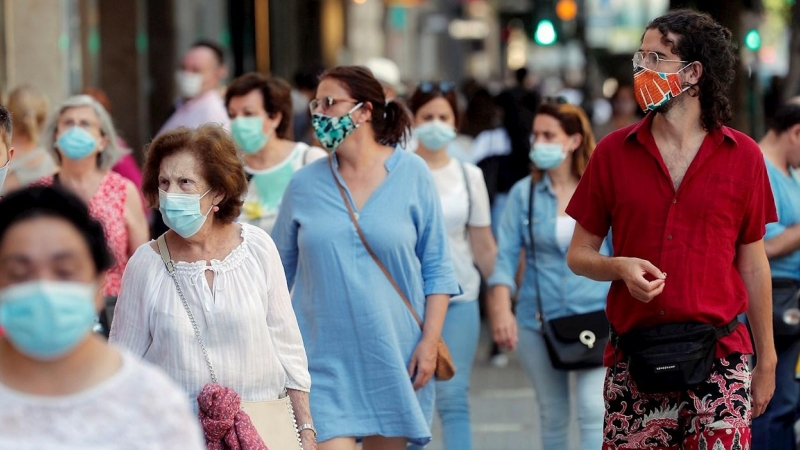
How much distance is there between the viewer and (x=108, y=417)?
3.25 metres

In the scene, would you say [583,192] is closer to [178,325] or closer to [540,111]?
[178,325]

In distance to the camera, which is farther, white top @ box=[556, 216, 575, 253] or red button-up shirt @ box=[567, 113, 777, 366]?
white top @ box=[556, 216, 575, 253]

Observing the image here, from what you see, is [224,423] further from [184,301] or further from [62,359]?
[62,359]

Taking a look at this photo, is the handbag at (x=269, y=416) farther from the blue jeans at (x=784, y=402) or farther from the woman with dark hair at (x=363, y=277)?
the blue jeans at (x=784, y=402)

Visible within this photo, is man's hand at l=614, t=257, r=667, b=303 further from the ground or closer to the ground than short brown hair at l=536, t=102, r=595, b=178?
closer to the ground

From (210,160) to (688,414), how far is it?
1818 mm

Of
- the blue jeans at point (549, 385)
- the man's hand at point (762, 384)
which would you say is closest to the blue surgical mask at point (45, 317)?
the man's hand at point (762, 384)

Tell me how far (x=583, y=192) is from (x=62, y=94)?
9.47m

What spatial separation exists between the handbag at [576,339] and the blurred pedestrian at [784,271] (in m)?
0.88

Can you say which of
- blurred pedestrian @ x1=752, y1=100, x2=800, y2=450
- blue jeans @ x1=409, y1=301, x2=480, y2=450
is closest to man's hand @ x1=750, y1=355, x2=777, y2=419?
blurred pedestrian @ x1=752, y1=100, x2=800, y2=450

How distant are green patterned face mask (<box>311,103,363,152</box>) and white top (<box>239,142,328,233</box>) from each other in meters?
1.24

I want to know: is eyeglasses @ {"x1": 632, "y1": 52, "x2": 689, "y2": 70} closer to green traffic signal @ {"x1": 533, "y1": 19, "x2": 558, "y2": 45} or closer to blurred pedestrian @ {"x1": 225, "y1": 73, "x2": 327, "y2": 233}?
blurred pedestrian @ {"x1": 225, "y1": 73, "x2": 327, "y2": 233}

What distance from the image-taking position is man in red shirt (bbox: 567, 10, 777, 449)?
5191 millimetres

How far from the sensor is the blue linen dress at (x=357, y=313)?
643cm
